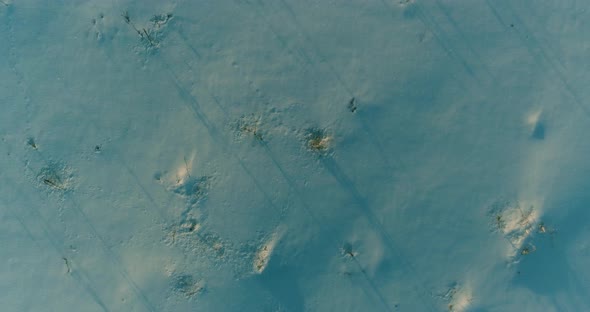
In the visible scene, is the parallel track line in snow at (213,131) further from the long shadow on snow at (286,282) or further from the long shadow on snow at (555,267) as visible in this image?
the long shadow on snow at (555,267)

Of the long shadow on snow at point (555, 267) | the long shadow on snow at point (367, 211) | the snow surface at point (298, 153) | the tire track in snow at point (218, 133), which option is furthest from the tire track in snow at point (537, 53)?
the tire track in snow at point (218, 133)

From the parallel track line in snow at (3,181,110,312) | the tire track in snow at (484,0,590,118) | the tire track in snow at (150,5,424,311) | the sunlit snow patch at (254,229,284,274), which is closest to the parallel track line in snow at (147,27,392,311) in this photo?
the tire track in snow at (150,5,424,311)

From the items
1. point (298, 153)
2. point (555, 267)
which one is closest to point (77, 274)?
point (298, 153)

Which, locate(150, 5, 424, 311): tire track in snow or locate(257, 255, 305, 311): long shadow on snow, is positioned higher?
locate(150, 5, 424, 311): tire track in snow

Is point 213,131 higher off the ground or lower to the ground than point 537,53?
higher

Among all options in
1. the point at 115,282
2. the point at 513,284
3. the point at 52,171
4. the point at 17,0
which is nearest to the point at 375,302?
the point at 513,284

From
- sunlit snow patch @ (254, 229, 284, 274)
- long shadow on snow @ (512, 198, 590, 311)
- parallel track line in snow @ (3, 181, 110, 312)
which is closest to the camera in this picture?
long shadow on snow @ (512, 198, 590, 311)

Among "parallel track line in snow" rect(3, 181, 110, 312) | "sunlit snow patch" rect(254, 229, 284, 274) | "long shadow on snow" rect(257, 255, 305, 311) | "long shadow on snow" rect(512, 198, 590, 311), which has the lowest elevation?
"long shadow on snow" rect(512, 198, 590, 311)

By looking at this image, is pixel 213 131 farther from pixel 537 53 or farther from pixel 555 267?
pixel 555 267

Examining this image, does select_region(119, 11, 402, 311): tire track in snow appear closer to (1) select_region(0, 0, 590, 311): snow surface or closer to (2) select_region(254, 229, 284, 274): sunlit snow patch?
(1) select_region(0, 0, 590, 311): snow surface
